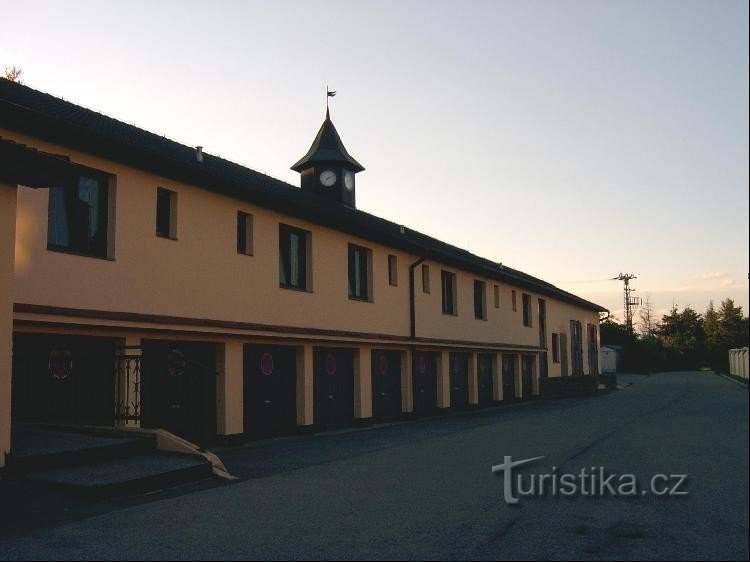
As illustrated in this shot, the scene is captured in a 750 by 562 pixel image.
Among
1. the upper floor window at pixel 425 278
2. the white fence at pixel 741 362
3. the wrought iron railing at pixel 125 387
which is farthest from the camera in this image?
the upper floor window at pixel 425 278

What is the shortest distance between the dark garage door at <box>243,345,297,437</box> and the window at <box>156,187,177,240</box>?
3450mm

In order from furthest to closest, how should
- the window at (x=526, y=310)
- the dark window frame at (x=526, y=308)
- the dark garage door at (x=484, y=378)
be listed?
the window at (x=526, y=310)
the dark window frame at (x=526, y=308)
the dark garage door at (x=484, y=378)

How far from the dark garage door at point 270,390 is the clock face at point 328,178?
1109 centimetres

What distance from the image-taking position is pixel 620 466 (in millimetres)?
10680

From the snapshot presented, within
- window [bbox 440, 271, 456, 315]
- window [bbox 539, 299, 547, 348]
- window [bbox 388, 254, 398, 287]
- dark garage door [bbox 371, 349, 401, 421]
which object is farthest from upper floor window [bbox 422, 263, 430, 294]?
window [bbox 539, 299, 547, 348]

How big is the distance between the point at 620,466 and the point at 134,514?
665 centimetres

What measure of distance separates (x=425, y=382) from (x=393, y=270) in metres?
4.14

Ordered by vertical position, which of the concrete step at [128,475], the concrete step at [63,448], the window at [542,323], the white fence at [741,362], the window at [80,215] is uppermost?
the window at [80,215]

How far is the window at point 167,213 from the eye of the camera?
546 inches

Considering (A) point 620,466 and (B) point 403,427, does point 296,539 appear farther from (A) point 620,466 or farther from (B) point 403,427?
(B) point 403,427

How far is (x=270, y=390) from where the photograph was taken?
16.9m

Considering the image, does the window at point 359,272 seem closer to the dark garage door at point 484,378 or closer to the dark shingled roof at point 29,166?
the dark garage door at point 484,378

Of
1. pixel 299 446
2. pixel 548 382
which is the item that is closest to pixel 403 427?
pixel 299 446

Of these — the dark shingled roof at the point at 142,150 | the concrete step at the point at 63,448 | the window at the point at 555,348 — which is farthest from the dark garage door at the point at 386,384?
the window at the point at 555,348
